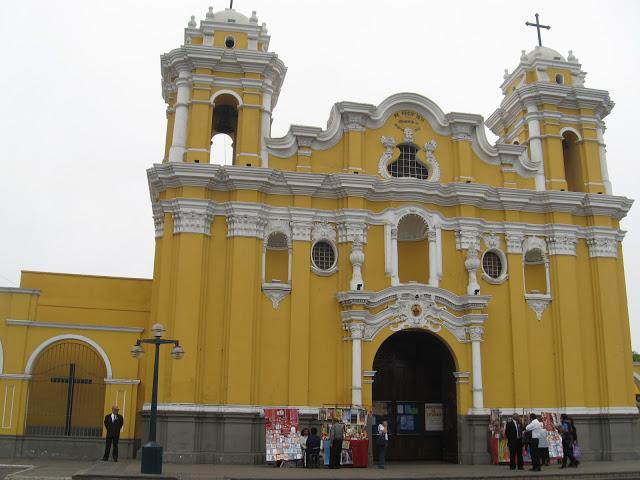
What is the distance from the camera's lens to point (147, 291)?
2747cm

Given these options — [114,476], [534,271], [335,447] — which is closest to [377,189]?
[534,271]

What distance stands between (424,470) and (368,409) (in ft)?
8.92

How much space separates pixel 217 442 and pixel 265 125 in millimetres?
10836

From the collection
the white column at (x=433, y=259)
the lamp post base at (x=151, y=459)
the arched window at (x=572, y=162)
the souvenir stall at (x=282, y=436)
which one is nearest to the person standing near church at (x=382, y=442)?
the souvenir stall at (x=282, y=436)

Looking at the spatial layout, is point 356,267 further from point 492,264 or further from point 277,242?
point 492,264

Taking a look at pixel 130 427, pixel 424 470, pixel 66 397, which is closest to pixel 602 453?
pixel 424 470

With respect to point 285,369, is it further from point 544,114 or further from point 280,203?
point 544,114

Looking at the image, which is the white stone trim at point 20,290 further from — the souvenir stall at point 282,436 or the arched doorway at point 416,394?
the arched doorway at point 416,394

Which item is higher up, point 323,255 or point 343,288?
point 323,255

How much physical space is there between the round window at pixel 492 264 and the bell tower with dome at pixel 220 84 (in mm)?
8586

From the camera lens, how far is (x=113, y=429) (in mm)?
22562

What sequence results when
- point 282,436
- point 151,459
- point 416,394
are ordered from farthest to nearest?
point 416,394, point 282,436, point 151,459

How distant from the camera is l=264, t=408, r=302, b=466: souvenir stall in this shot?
72.1 feet

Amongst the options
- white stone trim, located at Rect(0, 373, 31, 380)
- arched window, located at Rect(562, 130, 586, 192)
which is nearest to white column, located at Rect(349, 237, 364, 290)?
arched window, located at Rect(562, 130, 586, 192)
